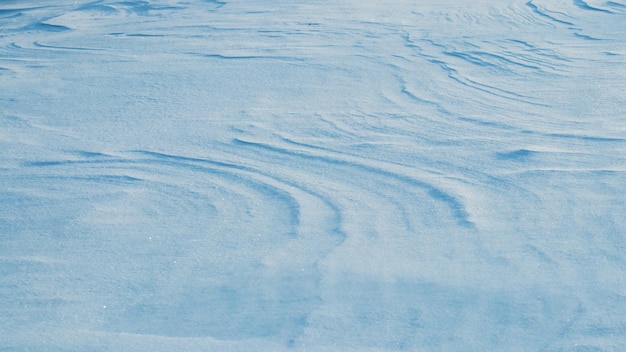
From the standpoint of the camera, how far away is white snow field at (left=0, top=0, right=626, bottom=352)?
1.72 m

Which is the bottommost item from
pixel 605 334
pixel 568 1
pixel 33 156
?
pixel 605 334

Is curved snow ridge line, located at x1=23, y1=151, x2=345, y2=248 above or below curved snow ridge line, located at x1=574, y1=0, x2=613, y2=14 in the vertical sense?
below

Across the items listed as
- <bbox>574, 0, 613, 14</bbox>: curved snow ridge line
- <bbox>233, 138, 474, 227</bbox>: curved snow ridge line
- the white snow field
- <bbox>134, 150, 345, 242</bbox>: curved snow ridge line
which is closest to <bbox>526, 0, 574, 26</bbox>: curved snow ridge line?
the white snow field

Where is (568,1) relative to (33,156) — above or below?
above

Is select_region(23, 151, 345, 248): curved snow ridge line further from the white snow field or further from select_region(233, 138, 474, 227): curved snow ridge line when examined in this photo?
select_region(233, 138, 474, 227): curved snow ridge line

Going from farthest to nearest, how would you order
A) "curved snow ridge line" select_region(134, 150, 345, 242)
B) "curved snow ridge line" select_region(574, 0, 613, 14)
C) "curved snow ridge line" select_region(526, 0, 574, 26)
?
1. "curved snow ridge line" select_region(574, 0, 613, 14)
2. "curved snow ridge line" select_region(526, 0, 574, 26)
3. "curved snow ridge line" select_region(134, 150, 345, 242)

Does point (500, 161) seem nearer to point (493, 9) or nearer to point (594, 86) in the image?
point (594, 86)

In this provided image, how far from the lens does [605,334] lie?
1.65 meters

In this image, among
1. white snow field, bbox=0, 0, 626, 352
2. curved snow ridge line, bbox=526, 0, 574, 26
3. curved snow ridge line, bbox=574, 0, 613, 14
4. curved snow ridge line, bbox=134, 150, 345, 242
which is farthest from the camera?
curved snow ridge line, bbox=574, 0, 613, 14

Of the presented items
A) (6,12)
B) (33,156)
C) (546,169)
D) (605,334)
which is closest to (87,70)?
(33,156)

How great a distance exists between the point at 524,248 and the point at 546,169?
0.52 metres

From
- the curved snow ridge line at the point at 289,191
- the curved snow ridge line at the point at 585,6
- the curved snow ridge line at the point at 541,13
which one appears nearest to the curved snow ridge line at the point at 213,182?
the curved snow ridge line at the point at 289,191

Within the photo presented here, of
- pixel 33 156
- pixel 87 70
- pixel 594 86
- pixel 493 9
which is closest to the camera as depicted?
pixel 33 156

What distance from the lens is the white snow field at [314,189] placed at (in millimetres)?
1716
